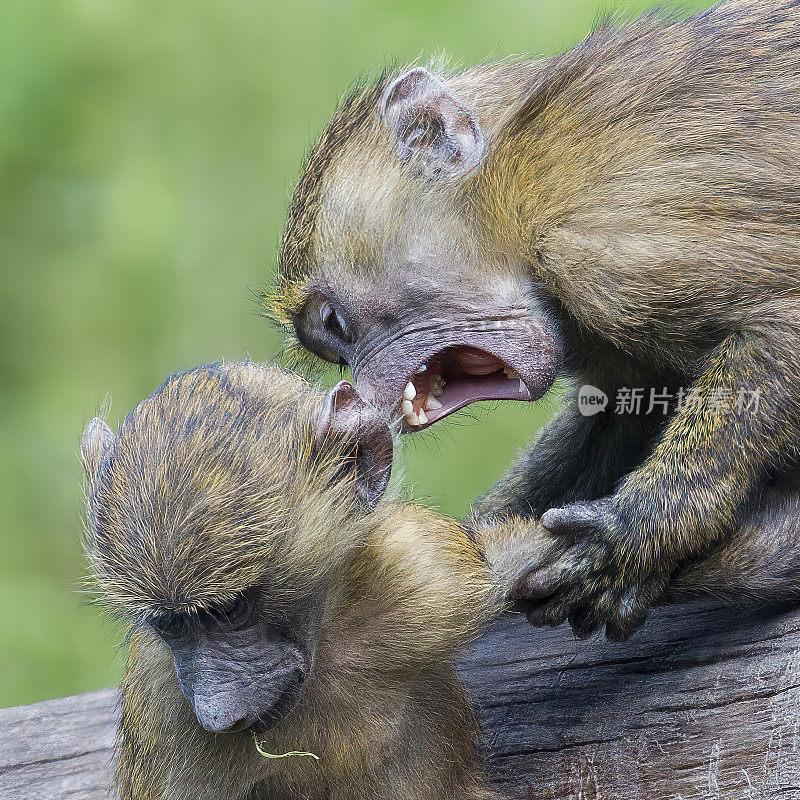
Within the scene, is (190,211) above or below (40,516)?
above

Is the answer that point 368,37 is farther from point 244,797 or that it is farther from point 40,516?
point 244,797

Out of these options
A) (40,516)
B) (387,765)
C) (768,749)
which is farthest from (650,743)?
(40,516)

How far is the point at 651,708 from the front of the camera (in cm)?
309

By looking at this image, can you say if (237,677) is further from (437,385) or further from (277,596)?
(437,385)

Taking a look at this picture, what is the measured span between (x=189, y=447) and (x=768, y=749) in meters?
1.76

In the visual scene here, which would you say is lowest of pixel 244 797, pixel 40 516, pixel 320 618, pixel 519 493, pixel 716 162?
pixel 40 516

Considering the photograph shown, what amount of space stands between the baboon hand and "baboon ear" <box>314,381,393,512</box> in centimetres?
48

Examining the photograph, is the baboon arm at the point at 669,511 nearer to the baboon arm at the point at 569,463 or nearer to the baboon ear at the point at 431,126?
the baboon arm at the point at 569,463

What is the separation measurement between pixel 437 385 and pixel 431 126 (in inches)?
36.1

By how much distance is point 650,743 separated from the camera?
10.00 ft

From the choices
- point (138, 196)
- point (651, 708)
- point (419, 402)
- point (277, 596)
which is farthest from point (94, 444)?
point (138, 196)

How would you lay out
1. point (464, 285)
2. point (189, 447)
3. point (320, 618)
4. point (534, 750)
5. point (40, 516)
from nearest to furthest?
point (189, 447), point (320, 618), point (534, 750), point (464, 285), point (40, 516)

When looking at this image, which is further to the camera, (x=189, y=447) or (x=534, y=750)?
(x=534, y=750)

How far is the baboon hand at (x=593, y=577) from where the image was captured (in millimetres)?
3039
